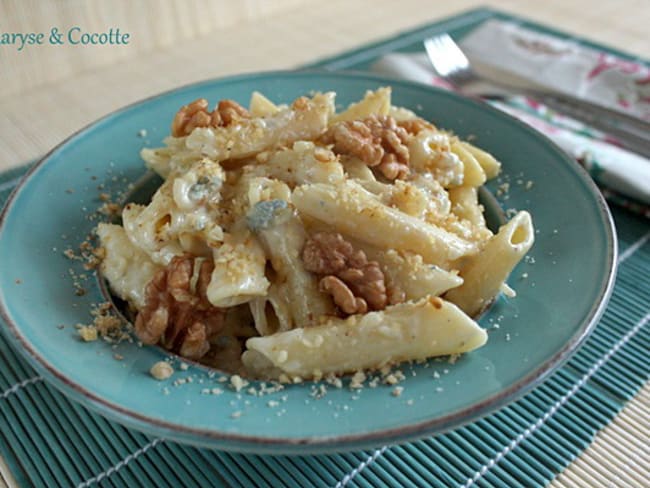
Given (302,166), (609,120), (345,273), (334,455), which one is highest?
(302,166)

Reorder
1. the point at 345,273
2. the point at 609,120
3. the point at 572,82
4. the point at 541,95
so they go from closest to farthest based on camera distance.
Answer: the point at 345,273 → the point at 609,120 → the point at 541,95 → the point at 572,82

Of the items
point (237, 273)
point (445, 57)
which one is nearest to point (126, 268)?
point (237, 273)

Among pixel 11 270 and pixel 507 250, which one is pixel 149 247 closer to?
pixel 11 270

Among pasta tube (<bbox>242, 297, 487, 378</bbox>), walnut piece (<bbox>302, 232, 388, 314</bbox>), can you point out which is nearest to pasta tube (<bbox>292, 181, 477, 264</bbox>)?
walnut piece (<bbox>302, 232, 388, 314</bbox>)

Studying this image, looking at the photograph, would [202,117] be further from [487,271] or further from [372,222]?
[487,271]

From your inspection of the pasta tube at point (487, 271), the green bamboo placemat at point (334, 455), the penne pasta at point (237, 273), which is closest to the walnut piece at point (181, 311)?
the penne pasta at point (237, 273)

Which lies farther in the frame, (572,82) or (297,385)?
(572,82)
